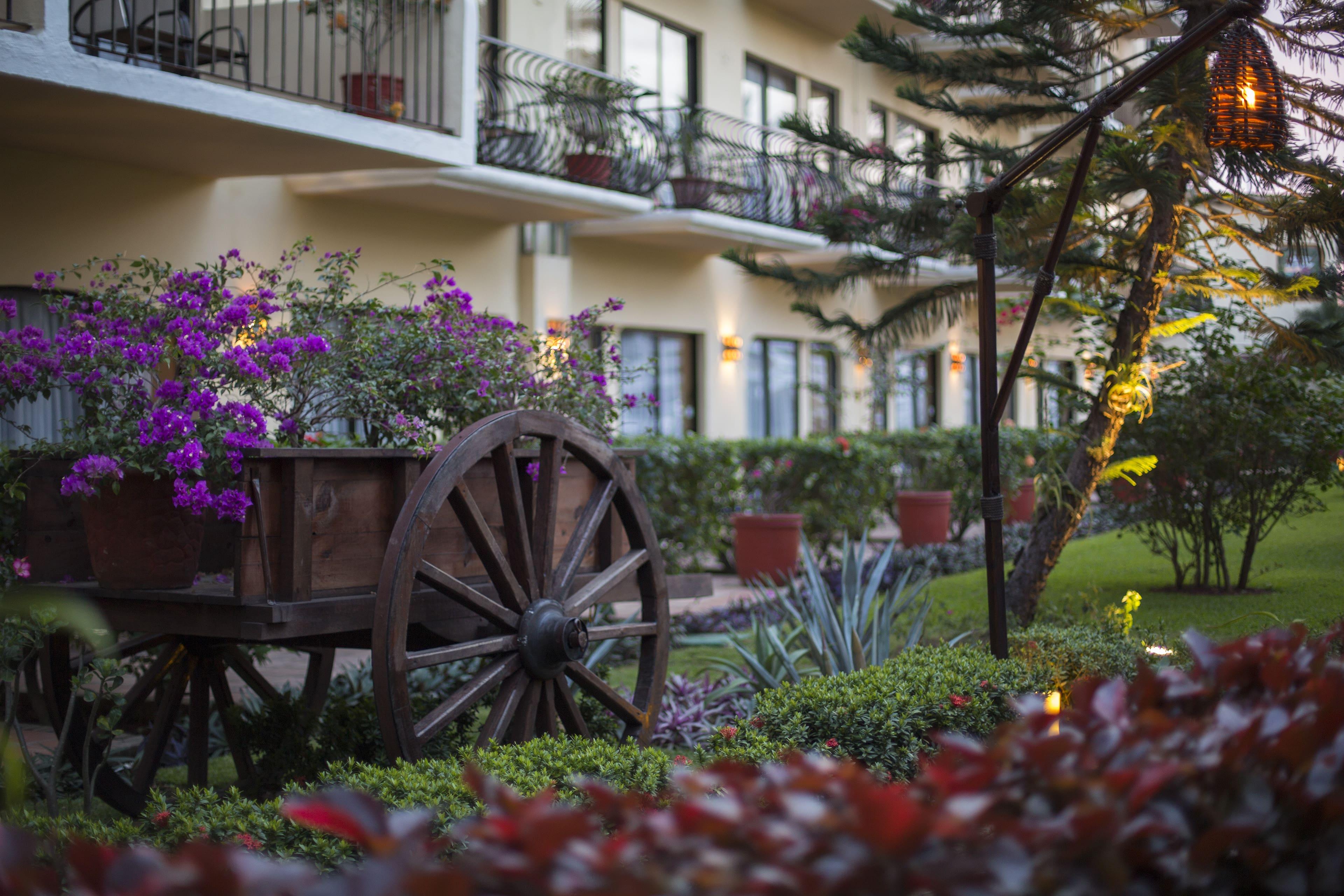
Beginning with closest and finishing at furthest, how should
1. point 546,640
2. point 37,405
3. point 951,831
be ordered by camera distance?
point 951,831 → point 546,640 → point 37,405

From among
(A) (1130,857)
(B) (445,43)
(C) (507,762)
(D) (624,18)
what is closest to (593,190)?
(B) (445,43)

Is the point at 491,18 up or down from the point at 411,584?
up

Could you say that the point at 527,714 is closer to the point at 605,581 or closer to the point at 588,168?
the point at 605,581

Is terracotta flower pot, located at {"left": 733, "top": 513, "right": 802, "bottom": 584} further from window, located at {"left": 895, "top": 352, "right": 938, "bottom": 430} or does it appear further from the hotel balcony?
window, located at {"left": 895, "top": 352, "right": 938, "bottom": 430}

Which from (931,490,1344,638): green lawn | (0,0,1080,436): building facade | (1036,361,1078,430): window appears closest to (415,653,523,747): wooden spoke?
(0,0,1080,436): building facade

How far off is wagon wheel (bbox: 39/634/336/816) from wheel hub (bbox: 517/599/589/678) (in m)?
1.36

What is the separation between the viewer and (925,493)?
13328 mm

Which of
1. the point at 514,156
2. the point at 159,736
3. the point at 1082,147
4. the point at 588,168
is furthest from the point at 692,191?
the point at 159,736

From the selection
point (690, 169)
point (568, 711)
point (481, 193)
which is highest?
point (690, 169)

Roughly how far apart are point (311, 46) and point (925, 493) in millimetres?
7949

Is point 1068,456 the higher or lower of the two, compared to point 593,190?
lower

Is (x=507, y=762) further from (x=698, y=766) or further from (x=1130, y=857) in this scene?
(x=1130, y=857)

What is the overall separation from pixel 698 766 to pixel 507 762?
39.7 inches

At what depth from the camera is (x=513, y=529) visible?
4109 millimetres
